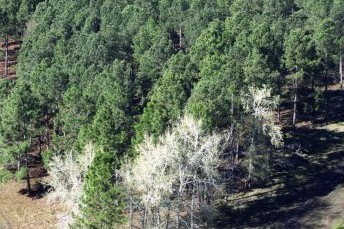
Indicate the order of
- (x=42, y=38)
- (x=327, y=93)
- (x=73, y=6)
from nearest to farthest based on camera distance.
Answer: (x=327, y=93), (x=42, y=38), (x=73, y=6)

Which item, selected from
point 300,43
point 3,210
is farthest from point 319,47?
point 3,210

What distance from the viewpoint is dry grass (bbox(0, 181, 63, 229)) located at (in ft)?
206

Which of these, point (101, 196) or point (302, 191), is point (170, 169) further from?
point (302, 191)

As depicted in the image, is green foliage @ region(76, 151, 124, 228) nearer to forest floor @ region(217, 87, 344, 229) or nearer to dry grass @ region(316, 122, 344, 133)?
forest floor @ region(217, 87, 344, 229)

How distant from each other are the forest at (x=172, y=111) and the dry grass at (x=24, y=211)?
1352 mm

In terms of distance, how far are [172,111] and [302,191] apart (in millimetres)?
15805

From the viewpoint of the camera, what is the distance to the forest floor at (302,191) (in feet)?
182

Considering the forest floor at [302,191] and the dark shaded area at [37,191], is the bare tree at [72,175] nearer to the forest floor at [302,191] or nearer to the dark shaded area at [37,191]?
the dark shaded area at [37,191]

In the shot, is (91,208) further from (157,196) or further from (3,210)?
(3,210)

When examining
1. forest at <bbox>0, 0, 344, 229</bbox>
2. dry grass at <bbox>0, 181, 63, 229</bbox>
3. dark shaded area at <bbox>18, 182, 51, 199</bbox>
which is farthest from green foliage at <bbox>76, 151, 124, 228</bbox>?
dark shaded area at <bbox>18, 182, 51, 199</bbox>

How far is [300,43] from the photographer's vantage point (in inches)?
2771

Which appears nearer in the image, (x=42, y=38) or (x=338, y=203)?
(x=338, y=203)

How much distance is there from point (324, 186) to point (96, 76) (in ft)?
101

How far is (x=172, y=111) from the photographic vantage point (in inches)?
2298
